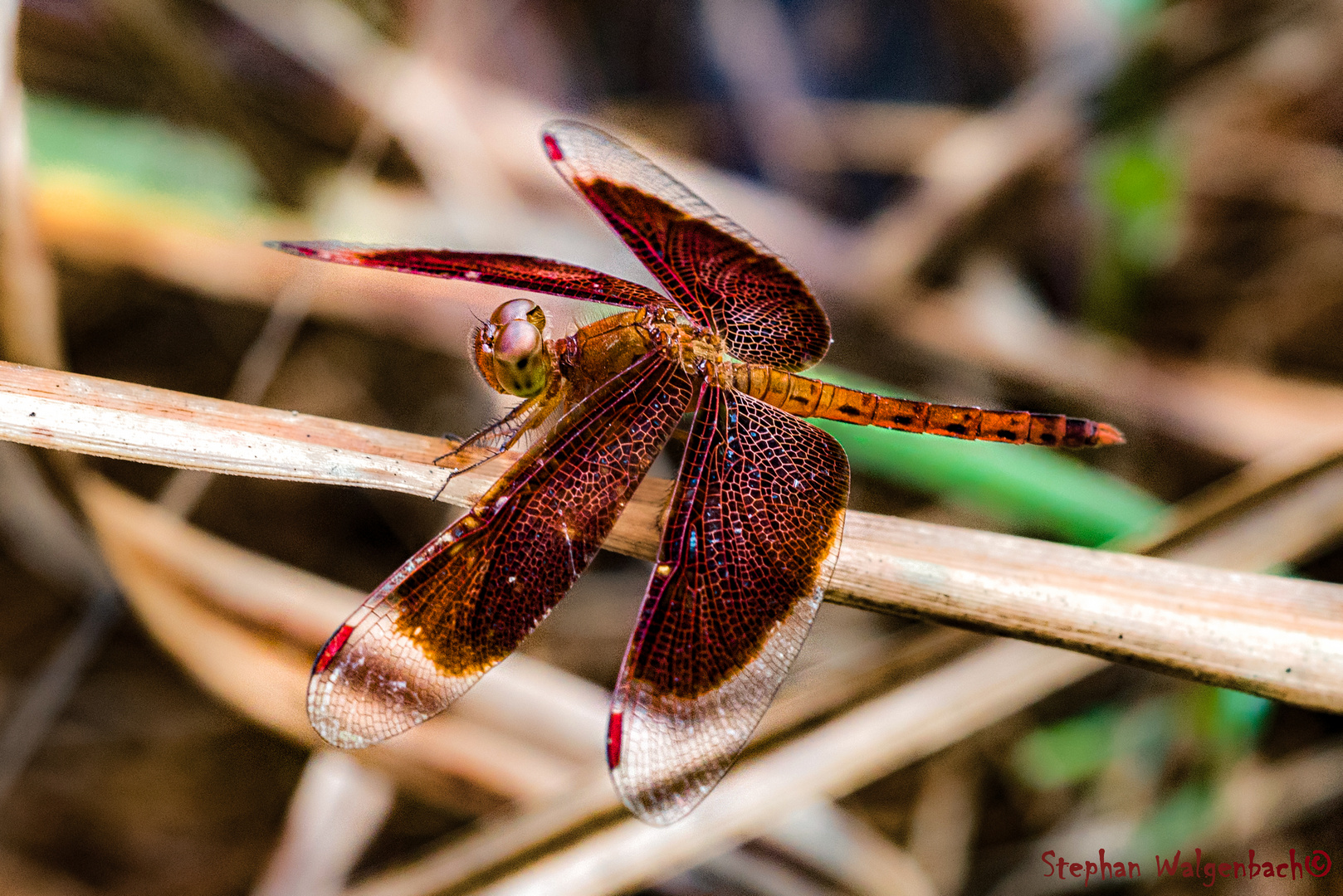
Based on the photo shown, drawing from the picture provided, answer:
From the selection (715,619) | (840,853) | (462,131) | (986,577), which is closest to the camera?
(986,577)

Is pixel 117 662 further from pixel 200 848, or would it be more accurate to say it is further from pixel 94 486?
pixel 94 486

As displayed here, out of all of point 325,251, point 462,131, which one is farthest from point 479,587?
point 462,131

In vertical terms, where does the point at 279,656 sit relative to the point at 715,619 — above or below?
below

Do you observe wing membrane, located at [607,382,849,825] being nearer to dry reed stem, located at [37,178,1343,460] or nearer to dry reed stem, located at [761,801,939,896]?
dry reed stem, located at [761,801,939,896]

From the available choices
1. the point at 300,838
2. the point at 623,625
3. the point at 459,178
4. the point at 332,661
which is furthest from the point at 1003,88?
the point at 300,838

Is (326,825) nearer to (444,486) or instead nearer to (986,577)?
(444,486)

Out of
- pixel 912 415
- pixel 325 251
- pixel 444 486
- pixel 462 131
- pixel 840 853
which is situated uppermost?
pixel 462 131
